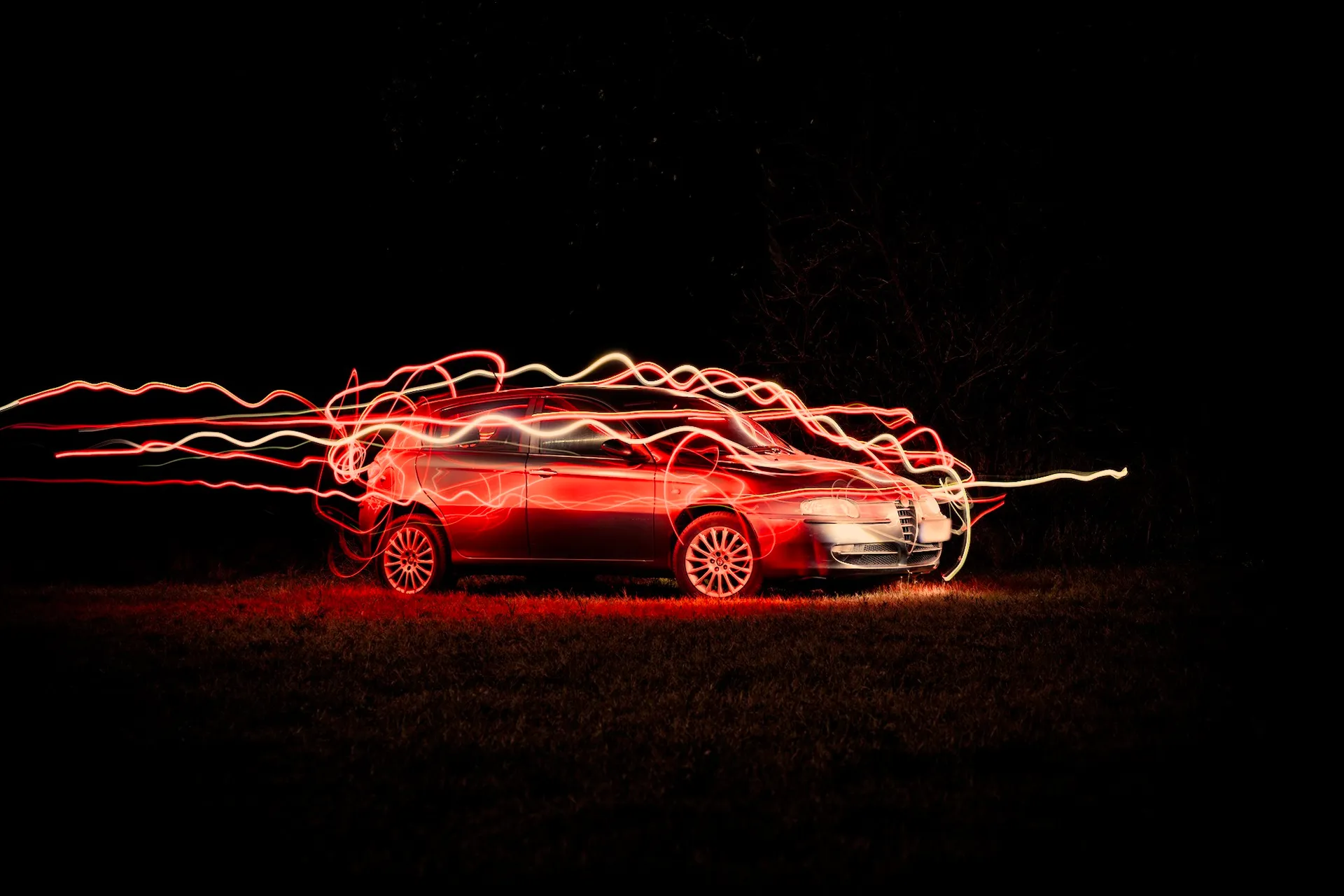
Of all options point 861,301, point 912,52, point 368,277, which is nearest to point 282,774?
point 861,301

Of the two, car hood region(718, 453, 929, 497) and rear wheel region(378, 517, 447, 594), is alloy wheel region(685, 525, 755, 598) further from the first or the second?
rear wheel region(378, 517, 447, 594)

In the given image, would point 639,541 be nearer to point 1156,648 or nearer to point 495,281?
point 1156,648

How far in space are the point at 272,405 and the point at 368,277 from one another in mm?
3725

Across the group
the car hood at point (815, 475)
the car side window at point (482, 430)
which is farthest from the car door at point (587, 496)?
the car hood at point (815, 475)

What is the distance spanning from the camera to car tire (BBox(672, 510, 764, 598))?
395 inches

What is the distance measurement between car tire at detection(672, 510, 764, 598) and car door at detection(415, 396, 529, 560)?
136 centimetres

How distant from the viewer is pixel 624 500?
33.6 feet

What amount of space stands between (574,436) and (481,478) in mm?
867

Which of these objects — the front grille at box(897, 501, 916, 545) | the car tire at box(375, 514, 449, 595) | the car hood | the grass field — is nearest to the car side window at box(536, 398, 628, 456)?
the car hood

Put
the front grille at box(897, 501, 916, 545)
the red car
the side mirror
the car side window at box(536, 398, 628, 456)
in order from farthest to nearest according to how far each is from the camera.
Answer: the car side window at box(536, 398, 628, 456) → the side mirror → the front grille at box(897, 501, 916, 545) → the red car

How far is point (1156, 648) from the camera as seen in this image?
24.6ft

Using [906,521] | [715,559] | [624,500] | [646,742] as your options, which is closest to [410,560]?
[624,500]

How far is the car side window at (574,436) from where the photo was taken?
10453 millimetres

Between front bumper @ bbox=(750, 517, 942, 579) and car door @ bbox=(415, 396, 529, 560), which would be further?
car door @ bbox=(415, 396, 529, 560)
